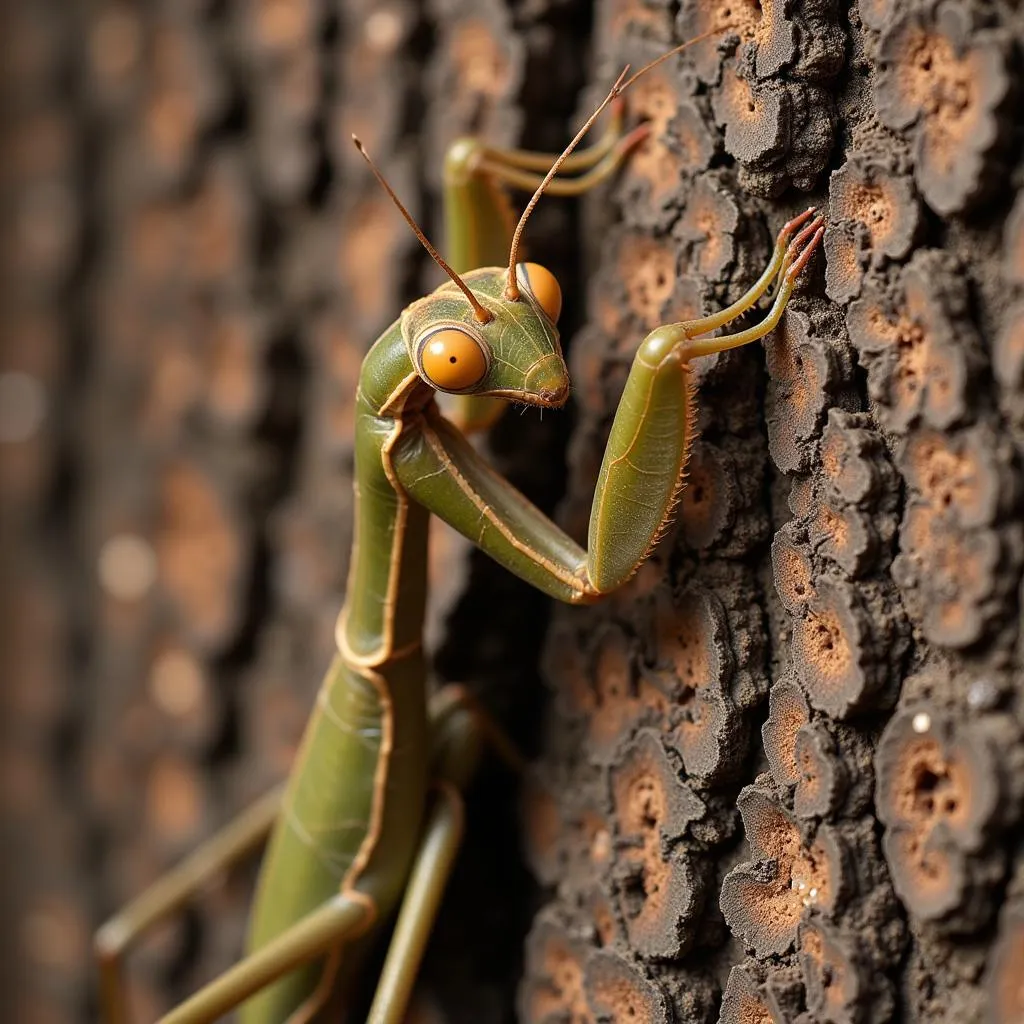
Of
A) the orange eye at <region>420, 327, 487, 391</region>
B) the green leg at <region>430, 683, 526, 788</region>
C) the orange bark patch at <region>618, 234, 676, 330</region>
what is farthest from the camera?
the green leg at <region>430, 683, 526, 788</region>

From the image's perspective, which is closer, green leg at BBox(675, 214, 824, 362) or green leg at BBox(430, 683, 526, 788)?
green leg at BBox(675, 214, 824, 362)

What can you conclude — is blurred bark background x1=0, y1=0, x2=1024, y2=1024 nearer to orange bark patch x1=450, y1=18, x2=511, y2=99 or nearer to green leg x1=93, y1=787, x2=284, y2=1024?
orange bark patch x1=450, y1=18, x2=511, y2=99

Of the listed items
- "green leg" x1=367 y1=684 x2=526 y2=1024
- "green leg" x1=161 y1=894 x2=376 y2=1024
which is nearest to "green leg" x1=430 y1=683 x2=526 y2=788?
"green leg" x1=367 y1=684 x2=526 y2=1024

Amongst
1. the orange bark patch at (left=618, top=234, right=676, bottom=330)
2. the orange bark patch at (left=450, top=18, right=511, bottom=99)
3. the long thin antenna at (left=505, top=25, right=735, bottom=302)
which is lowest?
the orange bark patch at (left=618, top=234, right=676, bottom=330)

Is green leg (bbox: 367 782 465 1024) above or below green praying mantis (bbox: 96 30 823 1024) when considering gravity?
below

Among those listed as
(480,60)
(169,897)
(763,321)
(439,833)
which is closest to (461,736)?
(439,833)

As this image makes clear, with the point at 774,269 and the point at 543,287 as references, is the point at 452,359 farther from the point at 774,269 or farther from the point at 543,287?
the point at 774,269
